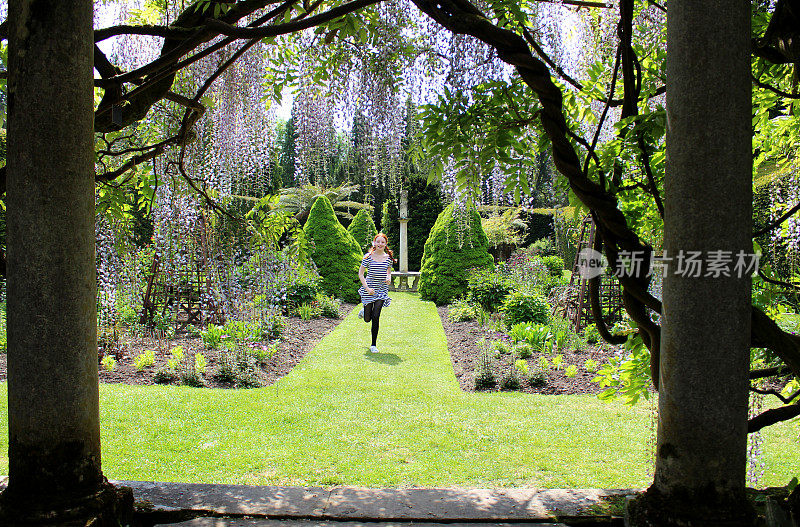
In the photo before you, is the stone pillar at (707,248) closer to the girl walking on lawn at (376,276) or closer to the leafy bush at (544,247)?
the girl walking on lawn at (376,276)

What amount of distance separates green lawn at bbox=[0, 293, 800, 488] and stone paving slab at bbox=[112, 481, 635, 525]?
137 cm

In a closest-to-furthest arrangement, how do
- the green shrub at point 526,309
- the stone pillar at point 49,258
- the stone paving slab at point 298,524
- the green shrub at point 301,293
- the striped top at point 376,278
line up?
1. the stone pillar at point 49,258
2. the stone paving slab at point 298,524
3. the striped top at point 376,278
4. the green shrub at point 526,309
5. the green shrub at point 301,293

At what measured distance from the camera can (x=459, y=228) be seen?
428 inches

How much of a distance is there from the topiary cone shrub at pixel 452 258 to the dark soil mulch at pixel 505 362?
3.38 metres

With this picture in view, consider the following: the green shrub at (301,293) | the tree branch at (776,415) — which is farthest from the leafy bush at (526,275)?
the tree branch at (776,415)

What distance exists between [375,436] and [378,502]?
2407 mm

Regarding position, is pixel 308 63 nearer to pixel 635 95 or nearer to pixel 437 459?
pixel 635 95

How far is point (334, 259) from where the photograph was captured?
13773 mm

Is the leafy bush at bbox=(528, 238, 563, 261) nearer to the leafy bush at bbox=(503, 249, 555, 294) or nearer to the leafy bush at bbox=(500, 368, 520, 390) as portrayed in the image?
the leafy bush at bbox=(503, 249, 555, 294)

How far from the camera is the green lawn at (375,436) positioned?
11.5 feet

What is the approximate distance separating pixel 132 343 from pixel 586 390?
18.8 ft

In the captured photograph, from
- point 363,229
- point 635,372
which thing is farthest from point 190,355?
point 363,229

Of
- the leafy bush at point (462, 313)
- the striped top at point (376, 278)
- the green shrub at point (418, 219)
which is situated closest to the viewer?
the striped top at point (376, 278)

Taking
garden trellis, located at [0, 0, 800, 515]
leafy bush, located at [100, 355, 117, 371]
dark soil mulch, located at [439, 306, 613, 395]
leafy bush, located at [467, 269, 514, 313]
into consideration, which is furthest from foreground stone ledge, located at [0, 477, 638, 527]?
leafy bush, located at [467, 269, 514, 313]
